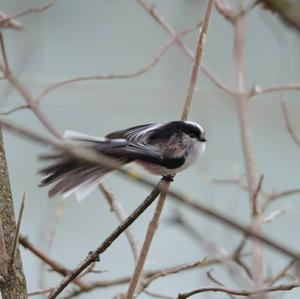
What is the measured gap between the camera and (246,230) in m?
0.65

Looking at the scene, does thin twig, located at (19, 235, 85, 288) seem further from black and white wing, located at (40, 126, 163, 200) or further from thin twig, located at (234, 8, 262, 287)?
thin twig, located at (234, 8, 262, 287)

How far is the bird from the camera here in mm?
1362

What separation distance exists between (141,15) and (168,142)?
1.87m

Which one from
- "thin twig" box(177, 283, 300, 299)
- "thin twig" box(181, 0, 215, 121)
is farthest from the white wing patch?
"thin twig" box(177, 283, 300, 299)

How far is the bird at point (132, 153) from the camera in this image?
1.36m

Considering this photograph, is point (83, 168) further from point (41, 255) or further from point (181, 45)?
point (181, 45)

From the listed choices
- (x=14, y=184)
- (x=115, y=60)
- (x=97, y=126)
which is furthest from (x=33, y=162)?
(x=115, y=60)

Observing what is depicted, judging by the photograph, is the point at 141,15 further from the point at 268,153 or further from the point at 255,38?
the point at 268,153

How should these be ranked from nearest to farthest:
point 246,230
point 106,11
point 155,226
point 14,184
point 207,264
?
point 246,230 < point 155,226 < point 207,264 < point 14,184 < point 106,11

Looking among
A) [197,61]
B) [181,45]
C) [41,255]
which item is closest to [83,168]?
[197,61]

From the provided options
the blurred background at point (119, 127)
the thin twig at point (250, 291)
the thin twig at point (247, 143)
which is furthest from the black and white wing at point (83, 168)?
the blurred background at point (119, 127)

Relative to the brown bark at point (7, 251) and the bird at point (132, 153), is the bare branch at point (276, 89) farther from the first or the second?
the brown bark at point (7, 251)

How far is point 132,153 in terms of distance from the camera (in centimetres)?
139

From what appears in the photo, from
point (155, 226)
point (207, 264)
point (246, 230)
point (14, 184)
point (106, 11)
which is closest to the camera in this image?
point (246, 230)
